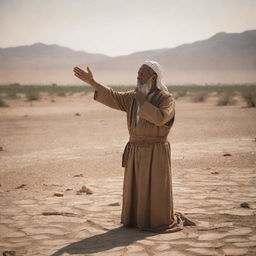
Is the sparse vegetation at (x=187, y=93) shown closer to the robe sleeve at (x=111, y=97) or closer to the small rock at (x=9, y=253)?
the robe sleeve at (x=111, y=97)

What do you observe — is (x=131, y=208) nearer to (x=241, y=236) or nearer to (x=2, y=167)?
(x=241, y=236)

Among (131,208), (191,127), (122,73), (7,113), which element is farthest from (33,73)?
(131,208)

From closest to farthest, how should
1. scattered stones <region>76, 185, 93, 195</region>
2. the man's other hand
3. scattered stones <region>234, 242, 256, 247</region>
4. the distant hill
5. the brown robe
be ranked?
Answer: scattered stones <region>234, 242, 256, 247</region> → the man's other hand → the brown robe → scattered stones <region>76, 185, 93, 195</region> → the distant hill

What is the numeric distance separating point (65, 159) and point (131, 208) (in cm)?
→ 546

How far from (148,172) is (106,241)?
90cm

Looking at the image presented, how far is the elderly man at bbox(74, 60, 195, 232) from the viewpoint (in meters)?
5.17

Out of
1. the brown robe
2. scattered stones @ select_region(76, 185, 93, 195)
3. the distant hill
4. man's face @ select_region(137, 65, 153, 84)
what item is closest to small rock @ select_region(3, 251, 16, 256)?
the brown robe

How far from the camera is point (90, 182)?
8.17 meters

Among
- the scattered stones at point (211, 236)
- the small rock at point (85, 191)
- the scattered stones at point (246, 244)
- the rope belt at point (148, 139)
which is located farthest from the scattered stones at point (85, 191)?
the scattered stones at point (246, 244)

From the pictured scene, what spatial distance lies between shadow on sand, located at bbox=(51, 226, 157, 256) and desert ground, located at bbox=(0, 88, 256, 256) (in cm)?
1

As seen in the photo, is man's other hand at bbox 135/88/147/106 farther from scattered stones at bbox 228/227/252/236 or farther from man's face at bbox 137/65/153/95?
scattered stones at bbox 228/227/252/236

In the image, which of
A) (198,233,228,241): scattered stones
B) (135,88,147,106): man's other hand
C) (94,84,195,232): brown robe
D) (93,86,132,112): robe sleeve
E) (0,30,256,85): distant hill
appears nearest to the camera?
(135,88,147,106): man's other hand

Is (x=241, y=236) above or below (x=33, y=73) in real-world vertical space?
below

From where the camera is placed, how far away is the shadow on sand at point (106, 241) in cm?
475
